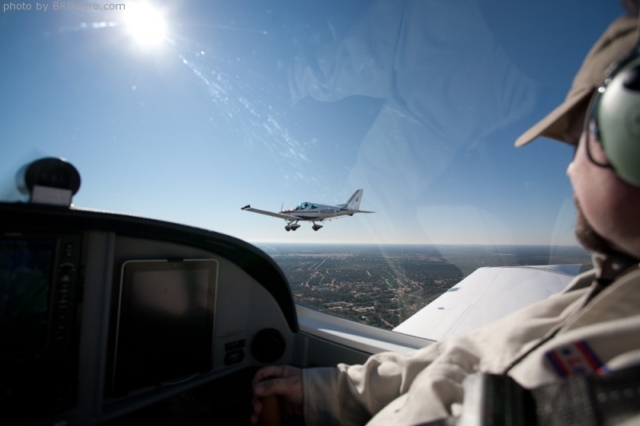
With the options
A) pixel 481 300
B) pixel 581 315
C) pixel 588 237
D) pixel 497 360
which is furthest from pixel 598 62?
pixel 481 300

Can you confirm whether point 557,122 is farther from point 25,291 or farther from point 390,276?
point 390,276

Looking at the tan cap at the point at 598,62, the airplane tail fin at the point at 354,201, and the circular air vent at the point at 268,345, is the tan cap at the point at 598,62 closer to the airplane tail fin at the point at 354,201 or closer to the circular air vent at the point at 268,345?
the circular air vent at the point at 268,345

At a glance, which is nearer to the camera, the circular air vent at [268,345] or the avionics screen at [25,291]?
the avionics screen at [25,291]

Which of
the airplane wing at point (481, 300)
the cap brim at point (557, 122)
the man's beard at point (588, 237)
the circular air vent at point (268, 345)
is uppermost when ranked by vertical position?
the cap brim at point (557, 122)

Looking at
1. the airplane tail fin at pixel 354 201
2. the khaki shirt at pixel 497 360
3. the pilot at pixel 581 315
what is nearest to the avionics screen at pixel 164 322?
the pilot at pixel 581 315

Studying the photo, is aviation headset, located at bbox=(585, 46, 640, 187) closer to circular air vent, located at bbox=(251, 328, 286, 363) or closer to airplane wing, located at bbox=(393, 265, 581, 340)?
airplane wing, located at bbox=(393, 265, 581, 340)
